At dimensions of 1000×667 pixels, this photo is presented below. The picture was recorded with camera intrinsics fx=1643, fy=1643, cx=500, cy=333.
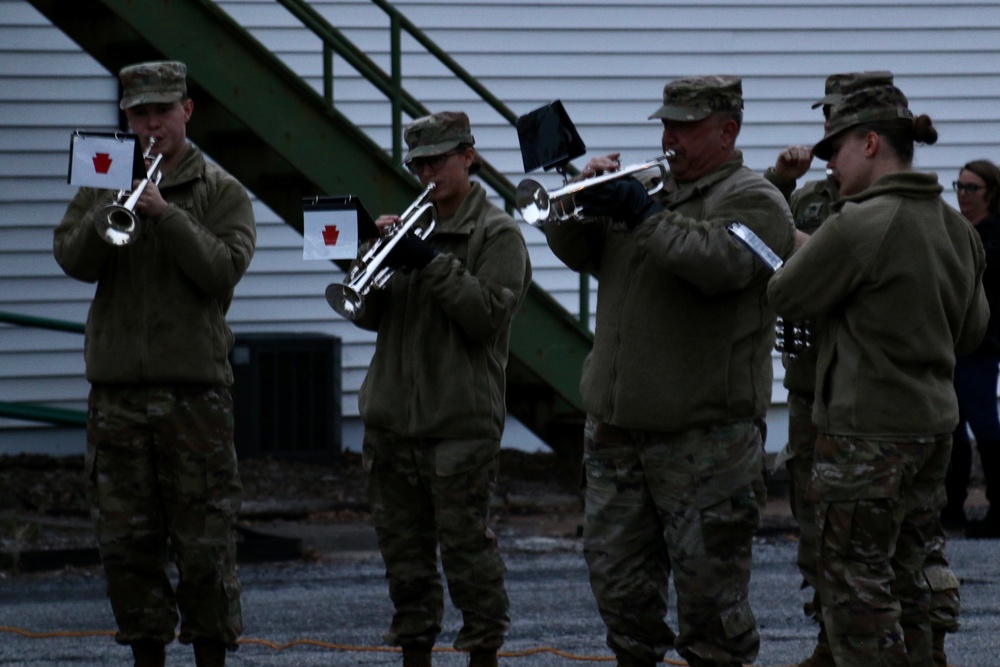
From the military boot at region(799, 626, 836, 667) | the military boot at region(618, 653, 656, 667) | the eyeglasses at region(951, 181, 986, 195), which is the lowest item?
the military boot at region(799, 626, 836, 667)

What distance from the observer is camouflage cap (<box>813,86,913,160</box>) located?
4.88m

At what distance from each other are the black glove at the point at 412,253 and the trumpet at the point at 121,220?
0.87m

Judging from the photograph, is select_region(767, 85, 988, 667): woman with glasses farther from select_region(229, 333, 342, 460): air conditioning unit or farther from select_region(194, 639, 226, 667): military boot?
select_region(229, 333, 342, 460): air conditioning unit

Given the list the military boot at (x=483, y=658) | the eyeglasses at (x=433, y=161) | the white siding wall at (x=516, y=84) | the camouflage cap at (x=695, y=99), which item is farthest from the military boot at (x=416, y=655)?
the white siding wall at (x=516, y=84)

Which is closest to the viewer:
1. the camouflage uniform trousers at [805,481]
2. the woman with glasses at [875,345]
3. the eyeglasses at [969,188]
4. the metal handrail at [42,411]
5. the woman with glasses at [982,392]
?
the woman with glasses at [875,345]

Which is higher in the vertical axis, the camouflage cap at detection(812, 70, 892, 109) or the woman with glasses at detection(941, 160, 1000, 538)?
the camouflage cap at detection(812, 70, 892, 109)

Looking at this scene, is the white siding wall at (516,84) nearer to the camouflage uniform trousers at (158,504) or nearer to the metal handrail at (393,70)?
the metal handrail at (393,70)

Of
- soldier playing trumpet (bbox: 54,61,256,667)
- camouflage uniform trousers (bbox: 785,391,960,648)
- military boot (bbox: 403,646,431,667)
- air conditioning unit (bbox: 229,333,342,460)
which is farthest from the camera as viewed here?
air conditioning unit (bbox: 229,333,342,460)

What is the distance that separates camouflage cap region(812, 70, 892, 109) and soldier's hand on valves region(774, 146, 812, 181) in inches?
14.5

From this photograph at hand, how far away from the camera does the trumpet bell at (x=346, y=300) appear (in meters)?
5.71

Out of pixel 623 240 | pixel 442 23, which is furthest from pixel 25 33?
pixel 623 240

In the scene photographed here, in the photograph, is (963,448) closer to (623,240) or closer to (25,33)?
(623,240)

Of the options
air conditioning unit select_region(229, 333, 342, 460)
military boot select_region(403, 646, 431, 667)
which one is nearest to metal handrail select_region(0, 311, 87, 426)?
air conditioning unit select_region(229, 333, 342, 460)

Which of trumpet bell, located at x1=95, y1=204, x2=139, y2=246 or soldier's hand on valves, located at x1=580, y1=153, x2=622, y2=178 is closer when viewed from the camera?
soldier's hand on valves, located at x1=580, y1=153, x2=622, y2=178
